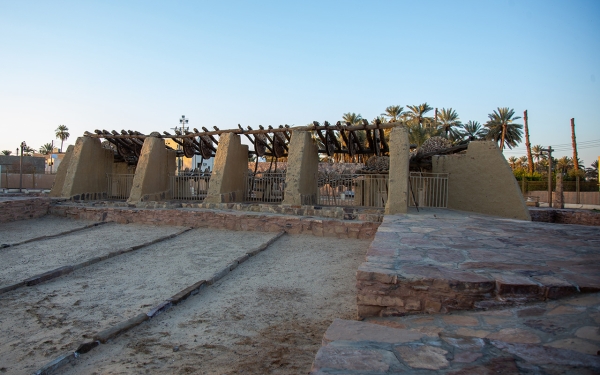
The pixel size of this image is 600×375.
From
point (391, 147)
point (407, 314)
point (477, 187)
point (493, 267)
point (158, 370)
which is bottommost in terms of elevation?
point (158, 370)

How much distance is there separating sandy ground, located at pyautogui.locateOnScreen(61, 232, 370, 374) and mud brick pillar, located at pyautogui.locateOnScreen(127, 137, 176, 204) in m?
8.26

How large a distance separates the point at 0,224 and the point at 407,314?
12058mm

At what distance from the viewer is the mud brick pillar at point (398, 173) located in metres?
9.77

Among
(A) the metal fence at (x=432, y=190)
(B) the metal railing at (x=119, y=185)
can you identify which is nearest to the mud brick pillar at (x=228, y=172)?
(B) the metal railing at (x=119, y=185)

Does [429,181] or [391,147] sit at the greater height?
[391,147]

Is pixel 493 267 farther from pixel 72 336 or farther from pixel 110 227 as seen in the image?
pixel 110 227

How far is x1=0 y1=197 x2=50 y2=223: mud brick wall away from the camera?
36.3ft

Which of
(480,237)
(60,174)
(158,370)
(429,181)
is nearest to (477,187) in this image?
(429,181)

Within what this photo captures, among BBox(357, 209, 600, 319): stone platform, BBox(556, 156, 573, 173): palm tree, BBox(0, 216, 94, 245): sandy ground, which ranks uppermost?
BBox(556, 156, 573, 173): palm tree

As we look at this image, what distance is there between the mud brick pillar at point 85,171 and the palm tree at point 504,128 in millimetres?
30750

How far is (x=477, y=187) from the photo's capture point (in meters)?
11.1

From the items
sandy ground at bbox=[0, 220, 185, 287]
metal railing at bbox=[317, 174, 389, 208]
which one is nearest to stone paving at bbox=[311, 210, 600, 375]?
sandy ground at bbox=[0, 220, 185, 287]

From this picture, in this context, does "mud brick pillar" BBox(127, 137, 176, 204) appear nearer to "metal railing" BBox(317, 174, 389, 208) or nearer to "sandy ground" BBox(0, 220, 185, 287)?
"sandy ground" BBox(0, 220, 185, 287)

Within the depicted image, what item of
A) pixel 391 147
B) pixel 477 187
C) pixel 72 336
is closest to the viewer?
pixel 72 336
